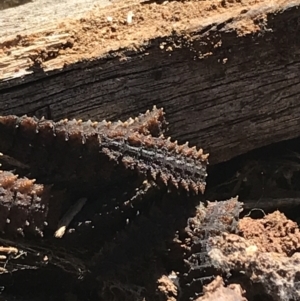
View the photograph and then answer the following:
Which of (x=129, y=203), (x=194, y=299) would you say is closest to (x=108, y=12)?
(x=129, y=203)

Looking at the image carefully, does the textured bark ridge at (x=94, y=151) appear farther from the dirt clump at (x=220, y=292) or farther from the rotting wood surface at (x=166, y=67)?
the dirt clump at (x=220, y=292)

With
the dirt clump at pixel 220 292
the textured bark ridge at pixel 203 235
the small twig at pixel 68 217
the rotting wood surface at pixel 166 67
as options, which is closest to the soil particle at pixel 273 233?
the textured bark ridge at pixel 203 235

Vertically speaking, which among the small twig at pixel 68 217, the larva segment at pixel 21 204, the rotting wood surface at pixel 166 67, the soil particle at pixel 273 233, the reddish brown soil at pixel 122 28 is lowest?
the soil particle at pixel 273 233

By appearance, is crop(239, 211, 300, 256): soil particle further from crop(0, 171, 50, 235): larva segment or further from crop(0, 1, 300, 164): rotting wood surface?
crop(0, 171, 50, 235): larva segment

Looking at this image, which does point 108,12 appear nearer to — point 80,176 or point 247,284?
point 80,176

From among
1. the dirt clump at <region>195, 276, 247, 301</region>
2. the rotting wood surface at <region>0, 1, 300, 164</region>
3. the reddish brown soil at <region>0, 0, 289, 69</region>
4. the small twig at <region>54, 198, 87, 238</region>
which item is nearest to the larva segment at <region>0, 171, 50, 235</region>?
the small twig at <region>54, 198, 87, 238</region>

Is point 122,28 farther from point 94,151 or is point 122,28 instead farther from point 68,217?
point 68,217
